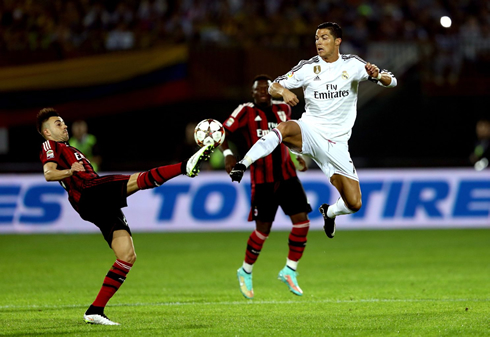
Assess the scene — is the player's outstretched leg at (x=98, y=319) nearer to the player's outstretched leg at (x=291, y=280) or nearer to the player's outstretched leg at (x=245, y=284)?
the player's outstretched leg at (x=245, y=284)

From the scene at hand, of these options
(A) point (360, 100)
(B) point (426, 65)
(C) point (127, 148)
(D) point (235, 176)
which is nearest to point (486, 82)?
(B) point (426, 65)

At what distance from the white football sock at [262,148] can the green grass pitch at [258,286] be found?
146cm

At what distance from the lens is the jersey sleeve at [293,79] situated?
759 centimetres

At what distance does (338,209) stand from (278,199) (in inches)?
44.3

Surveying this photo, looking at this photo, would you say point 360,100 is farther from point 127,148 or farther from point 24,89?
point 24,89

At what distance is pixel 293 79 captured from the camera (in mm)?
7637

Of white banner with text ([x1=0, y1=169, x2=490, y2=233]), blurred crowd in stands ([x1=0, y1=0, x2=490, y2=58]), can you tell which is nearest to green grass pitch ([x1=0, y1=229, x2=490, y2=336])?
white banner with text ([x1=0, y1=169, x2=490, y2=233])

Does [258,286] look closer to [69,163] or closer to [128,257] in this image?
[128,257]

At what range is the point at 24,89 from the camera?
17469 mm

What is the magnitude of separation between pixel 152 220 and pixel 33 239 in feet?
7.85

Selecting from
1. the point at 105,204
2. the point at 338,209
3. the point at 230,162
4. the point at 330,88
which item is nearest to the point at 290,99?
the point at 330,88

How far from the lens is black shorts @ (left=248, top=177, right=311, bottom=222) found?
8867mm

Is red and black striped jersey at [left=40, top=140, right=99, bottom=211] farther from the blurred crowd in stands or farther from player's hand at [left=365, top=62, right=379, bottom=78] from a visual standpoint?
the blurred crowd in stands

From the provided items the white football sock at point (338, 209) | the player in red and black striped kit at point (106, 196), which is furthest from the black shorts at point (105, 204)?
the white football sock at point (338, 209)
